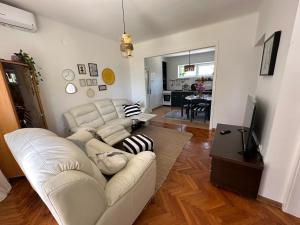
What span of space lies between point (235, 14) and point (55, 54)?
3.70m

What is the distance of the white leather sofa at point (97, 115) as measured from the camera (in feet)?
9.00

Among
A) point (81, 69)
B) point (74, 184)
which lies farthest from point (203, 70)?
point (74, 184)

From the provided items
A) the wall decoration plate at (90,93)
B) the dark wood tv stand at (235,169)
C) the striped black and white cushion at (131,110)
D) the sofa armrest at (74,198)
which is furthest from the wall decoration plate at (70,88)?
the dark wood tv stand at (235,169)

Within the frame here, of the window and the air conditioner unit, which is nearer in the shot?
the air conditioner unit

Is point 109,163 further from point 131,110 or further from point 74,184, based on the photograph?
point 131,110

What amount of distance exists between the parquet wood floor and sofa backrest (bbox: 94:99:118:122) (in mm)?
1836

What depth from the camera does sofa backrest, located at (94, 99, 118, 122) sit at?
3.35m

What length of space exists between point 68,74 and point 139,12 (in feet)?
6.36

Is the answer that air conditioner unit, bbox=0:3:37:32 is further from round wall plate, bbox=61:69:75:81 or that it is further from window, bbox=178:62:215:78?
window, bbox=178:62:215:78

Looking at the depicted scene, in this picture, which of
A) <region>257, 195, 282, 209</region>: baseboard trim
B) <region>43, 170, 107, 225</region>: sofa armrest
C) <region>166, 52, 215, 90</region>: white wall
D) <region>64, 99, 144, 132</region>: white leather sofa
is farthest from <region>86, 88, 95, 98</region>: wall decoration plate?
<region>166, 52, 215, 90</region>: white wall

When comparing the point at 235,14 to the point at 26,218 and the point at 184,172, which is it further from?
the point at 26,218

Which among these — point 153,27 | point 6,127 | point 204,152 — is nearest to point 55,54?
point 6,127

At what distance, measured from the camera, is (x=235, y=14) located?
2.66 meters

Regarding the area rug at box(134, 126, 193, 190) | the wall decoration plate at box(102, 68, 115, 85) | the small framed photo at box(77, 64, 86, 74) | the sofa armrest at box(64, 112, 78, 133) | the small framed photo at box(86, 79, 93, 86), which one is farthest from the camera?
the wall decoration plate at box(102, 68, 115, 85)
